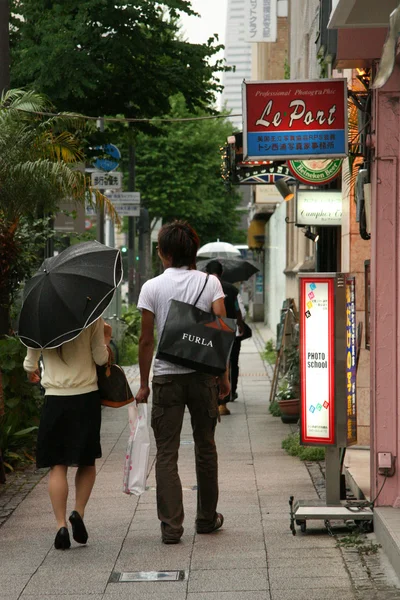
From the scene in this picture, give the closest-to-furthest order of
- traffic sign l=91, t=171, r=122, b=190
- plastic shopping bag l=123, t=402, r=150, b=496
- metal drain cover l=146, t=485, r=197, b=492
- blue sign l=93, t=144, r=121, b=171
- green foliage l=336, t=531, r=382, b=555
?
green foliage l=336, t=531, r=382, b=555, plastic shopping bag l=123, t=402, r=150, b=496, metal drain cover l=146, t=485, r=197, b=492, blue sign l=93, t=144, r=121, b=171, traffic sign l=91, t=171, r=122, b=190

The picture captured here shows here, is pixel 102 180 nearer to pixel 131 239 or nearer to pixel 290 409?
pixel 290 409

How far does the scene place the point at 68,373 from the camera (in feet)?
22.8

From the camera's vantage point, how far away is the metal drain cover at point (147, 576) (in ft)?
20.2

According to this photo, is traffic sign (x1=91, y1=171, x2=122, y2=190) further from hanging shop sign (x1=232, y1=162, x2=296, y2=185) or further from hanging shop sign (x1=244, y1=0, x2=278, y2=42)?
hanging shop sign (x1=244, y1=0, x2=278, y2=42)

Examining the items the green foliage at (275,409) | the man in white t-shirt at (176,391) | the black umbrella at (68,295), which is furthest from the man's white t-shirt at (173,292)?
the green foliage at (275,409)

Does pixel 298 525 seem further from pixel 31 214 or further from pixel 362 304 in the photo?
pixel 31 214

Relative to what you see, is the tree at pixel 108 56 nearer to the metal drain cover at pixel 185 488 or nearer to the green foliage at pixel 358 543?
the metal drain cover at pixel 185 488

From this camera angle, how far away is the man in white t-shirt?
694cm

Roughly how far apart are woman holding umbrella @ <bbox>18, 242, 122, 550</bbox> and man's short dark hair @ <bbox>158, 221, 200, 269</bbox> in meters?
0.41

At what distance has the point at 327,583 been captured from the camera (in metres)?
5.98

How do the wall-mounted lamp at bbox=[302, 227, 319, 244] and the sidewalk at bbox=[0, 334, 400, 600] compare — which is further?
the wall-mounted lamp at bbox=[302, 227, 319, 244]

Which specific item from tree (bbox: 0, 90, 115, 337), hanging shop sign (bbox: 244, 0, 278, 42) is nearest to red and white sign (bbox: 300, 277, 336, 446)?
tree (bbox: 0, 90, 115, 337)

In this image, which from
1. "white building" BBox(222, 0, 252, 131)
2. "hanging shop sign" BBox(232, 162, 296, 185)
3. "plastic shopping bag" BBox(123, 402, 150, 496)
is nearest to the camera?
"plastic shopping bag" BBox(123, 402, 150, 496)

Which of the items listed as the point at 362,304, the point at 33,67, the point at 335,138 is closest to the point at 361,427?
the point at 362,304
